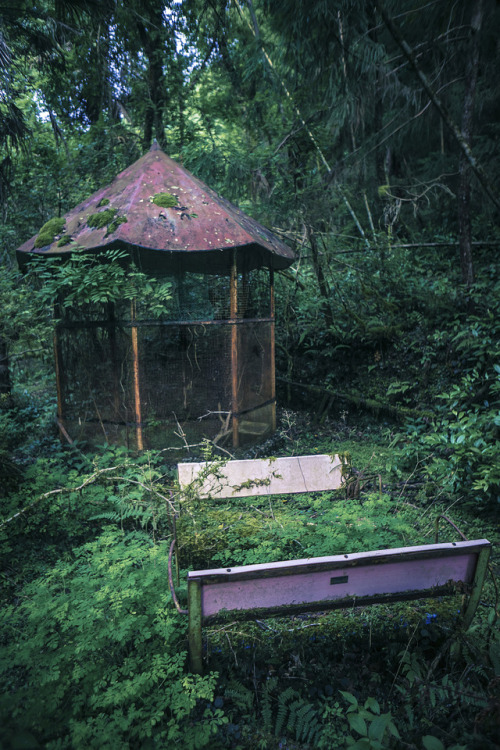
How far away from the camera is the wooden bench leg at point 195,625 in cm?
220

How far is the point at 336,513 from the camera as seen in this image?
3.50m

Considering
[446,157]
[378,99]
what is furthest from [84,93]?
[446,157]

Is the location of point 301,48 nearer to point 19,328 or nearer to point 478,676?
point 19,328

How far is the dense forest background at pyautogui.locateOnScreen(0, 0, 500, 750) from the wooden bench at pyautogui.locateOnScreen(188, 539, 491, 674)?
255 mm

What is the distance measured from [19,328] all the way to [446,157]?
36.5 feet

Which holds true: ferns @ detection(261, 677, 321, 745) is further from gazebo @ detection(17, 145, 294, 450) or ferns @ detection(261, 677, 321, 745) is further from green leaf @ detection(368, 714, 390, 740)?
gazebo @ detection(17, 145, 294, 450)

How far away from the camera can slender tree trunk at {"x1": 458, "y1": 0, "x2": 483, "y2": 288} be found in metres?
6.66

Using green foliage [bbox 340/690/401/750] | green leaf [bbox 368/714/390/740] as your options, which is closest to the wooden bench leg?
green foliage [bbox 340/690/401/750]

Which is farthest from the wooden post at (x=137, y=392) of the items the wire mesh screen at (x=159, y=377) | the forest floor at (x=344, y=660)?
the forest floor at (x=344, y=660)

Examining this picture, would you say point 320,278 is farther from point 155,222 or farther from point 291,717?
point 291,717

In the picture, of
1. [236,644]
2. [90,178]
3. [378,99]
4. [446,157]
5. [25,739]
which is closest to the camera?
[25,739]

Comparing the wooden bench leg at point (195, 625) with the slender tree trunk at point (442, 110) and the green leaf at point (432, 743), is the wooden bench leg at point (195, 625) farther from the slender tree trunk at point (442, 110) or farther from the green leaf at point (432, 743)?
the slender tree trunk at point (442, 110)

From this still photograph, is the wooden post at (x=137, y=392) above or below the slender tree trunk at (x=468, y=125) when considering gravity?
below

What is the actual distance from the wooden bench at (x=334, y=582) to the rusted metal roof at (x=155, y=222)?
165 inches
